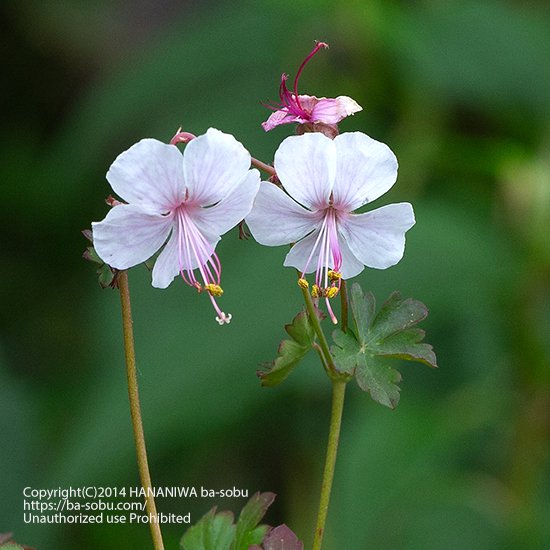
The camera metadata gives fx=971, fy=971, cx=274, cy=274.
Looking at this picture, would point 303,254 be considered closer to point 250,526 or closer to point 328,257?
point 328,257

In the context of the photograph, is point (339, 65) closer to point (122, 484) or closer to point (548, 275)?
point (548, 275)

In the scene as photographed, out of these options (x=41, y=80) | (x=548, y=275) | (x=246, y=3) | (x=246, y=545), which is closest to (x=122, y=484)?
(x=548, y=275)

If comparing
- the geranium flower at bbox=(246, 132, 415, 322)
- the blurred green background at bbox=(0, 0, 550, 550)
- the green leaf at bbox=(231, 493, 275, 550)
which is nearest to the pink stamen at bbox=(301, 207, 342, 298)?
the geranium flower at bbox=(246, 132, 415, 322)

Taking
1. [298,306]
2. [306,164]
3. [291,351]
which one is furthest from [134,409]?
[298,306]

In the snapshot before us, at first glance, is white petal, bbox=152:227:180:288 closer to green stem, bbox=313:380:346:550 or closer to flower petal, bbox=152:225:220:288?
flower petal, bbox=152:225:220:288

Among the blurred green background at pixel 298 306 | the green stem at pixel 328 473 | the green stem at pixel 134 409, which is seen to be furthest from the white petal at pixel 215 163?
the blurred green background at pixel 298 306
